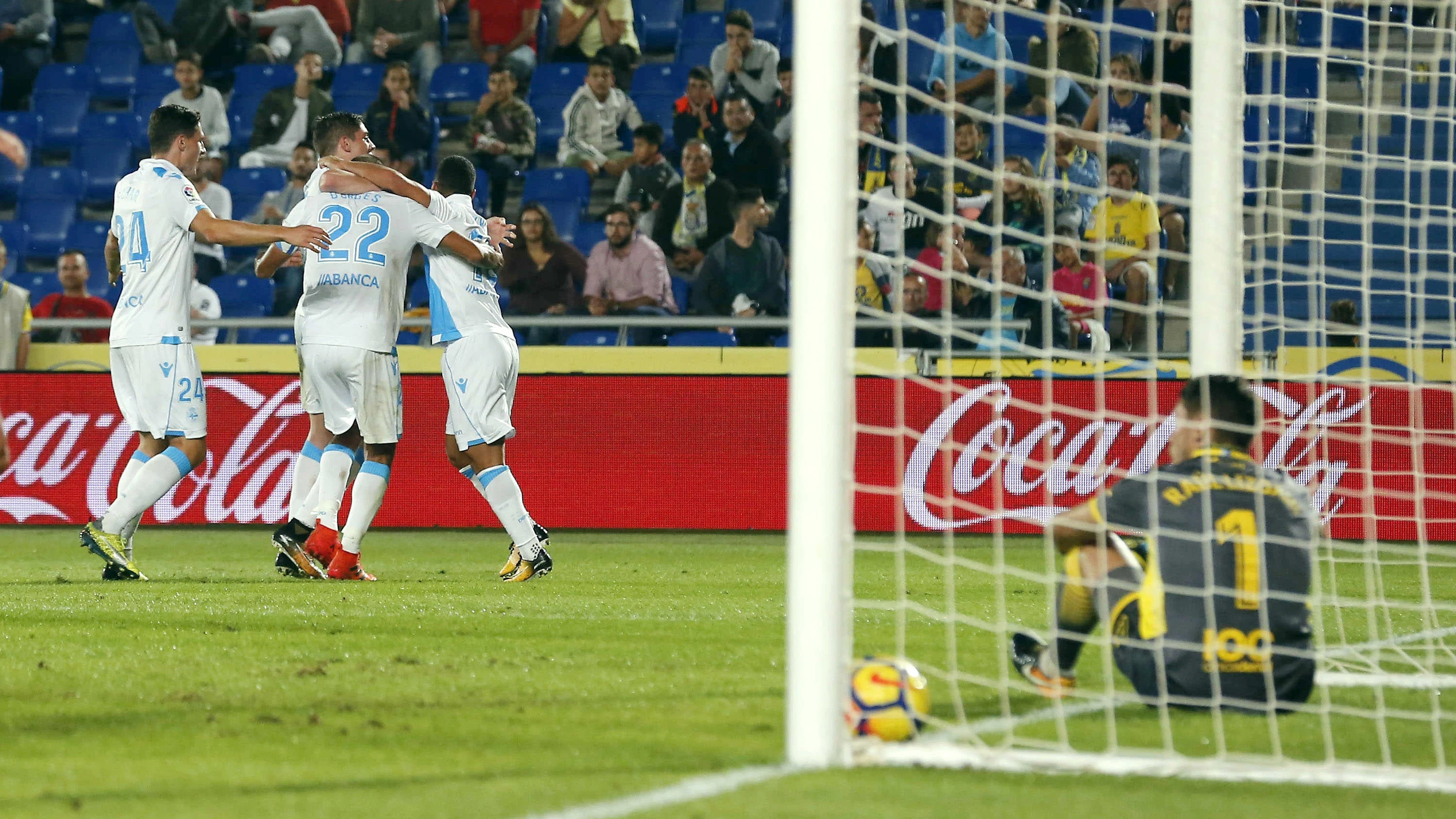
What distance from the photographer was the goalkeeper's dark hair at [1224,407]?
4.59m

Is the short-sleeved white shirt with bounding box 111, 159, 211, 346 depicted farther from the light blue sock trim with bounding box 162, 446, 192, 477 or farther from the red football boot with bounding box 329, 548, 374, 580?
the red football boot with bounding box 329, 548, 374, 580

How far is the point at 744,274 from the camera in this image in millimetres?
12055

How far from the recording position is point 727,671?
5211 millimetres

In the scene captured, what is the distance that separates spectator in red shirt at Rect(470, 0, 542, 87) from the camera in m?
15.4

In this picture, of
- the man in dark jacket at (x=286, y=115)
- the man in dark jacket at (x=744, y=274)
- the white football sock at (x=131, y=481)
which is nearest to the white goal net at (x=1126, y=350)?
the man in dark jacket at (x=744, y=274)

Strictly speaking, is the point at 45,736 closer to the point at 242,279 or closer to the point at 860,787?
the point at 860,787

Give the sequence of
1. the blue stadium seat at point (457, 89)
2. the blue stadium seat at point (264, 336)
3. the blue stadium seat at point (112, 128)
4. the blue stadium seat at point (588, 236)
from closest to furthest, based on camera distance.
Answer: the blue stadium seat at point (264, 336) < the blue stadium seat at point (588, 236) < the blue stadium seat at point (457, 89) < the blue stadium seat at point (112, 128)

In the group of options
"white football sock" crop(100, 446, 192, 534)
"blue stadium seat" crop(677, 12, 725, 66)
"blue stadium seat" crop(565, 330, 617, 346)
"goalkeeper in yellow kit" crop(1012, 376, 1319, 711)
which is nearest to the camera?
"goalkeeper in yellow kit" crop(1012, 376, 1319, 711)

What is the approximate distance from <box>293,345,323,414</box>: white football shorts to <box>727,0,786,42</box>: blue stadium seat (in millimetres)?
7327

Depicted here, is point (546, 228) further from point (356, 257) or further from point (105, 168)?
point (105, 168)

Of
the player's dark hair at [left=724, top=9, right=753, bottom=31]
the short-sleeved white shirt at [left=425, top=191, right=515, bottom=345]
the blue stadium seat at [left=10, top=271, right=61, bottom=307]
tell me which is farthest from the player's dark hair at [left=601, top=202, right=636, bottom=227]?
the blue stadium seat at [left=10, top=271, right=61, bottom=307]

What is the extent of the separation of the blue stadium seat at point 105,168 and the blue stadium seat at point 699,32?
200 inches

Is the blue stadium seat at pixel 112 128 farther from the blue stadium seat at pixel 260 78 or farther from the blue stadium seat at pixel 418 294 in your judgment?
the blue stadium seat at pixel 418 294

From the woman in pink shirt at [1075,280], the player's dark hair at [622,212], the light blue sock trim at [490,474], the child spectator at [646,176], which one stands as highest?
the child spectator at [646,176]
